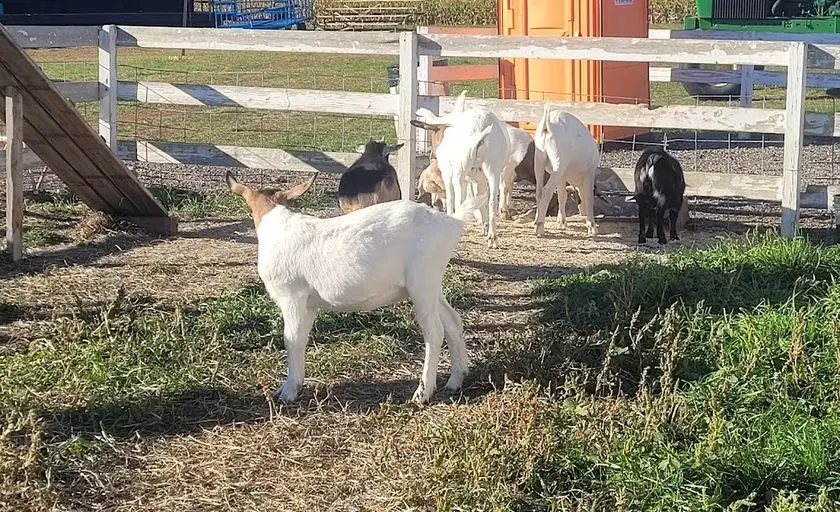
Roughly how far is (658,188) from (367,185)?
2.38 meters

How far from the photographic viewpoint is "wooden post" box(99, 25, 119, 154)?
1123cm

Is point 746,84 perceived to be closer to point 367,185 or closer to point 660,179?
point 660,179

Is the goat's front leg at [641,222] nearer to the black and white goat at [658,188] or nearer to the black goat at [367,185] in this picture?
the black and white goat at [658,188]

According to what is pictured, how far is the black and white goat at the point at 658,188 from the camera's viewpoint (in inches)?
369

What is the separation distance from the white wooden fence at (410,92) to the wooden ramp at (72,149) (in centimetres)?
153

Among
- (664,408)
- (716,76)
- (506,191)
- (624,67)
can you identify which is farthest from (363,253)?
(716,76)

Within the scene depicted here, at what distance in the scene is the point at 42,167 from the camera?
11.0 meters

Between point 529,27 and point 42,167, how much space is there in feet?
21.1

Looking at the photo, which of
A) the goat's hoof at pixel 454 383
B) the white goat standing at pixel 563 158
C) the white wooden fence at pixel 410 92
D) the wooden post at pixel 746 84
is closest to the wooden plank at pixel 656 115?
the white wooden fence at pixel 410 92

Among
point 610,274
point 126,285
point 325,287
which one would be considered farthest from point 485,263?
point 325,287

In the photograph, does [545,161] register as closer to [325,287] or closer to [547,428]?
[325,287]

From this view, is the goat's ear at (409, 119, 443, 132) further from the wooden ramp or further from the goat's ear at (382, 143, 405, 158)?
the wooden ramp

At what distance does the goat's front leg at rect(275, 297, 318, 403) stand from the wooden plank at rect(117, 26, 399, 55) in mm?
4910

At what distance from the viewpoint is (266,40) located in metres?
10.7
